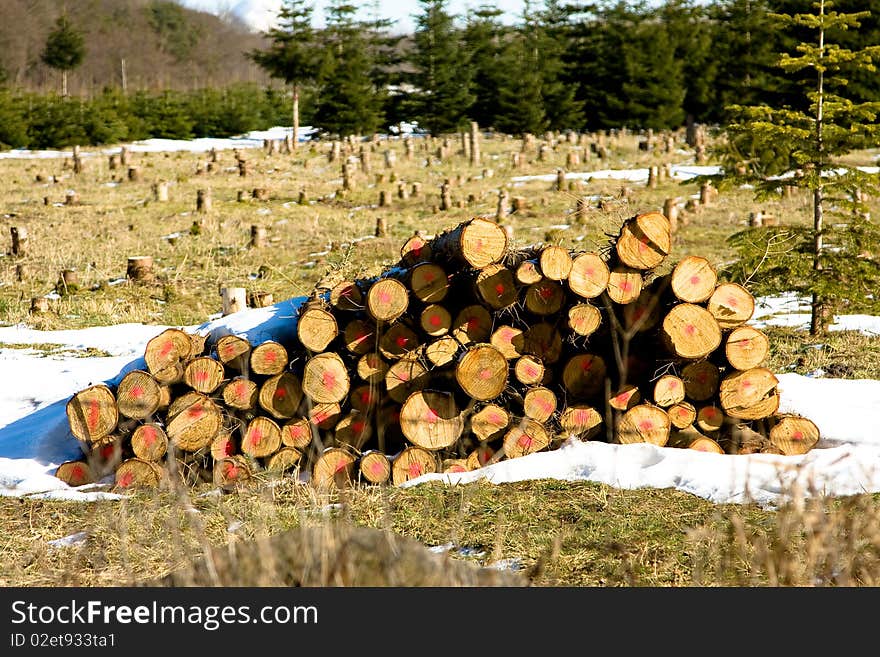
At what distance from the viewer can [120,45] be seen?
314ft

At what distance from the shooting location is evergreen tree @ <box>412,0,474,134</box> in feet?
124

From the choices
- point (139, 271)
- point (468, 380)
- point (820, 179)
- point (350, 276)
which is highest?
point (820, 179)

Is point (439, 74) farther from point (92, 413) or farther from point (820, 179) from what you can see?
point (92, 413)

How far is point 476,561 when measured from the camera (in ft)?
14.6

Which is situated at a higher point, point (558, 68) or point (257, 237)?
point (558, 68)

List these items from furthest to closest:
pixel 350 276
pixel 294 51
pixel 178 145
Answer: pixel 178 145 → pixel 294 51 → pixel 350 276

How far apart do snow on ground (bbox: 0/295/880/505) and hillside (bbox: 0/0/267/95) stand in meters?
75.2

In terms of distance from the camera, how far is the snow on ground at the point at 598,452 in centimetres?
552

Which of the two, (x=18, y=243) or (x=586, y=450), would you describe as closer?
(x=586, y=450)

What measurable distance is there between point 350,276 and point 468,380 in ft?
9.01

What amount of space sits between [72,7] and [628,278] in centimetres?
11255

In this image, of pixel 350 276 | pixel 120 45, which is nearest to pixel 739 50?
pixel 350 276

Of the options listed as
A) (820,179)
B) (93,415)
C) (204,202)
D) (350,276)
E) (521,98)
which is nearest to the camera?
(93,415)
